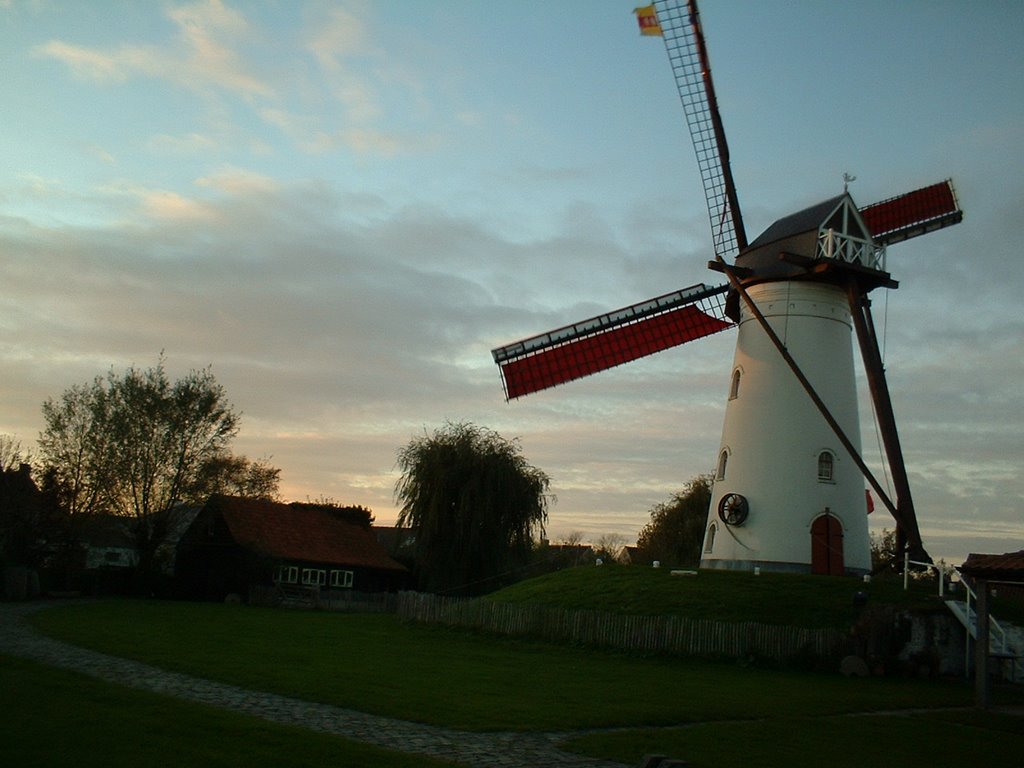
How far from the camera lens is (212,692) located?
1441 cm

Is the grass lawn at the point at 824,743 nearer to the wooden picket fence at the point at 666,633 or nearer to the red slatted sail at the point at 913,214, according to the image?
the wooden picket fence at the point at 666,633

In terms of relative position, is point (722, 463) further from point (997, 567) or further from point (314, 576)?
point (314, 576)

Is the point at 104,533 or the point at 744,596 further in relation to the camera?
the point at 104,533

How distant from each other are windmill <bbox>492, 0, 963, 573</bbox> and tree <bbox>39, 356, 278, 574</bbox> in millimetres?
24058

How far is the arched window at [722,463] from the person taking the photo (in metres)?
29.7

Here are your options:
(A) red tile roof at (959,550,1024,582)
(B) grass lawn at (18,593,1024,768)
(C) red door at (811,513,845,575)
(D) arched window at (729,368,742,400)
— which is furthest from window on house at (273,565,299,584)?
(A) red tile roof at (959,550,1024,582)

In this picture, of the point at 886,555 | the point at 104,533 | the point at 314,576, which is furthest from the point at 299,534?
the point at 886,555

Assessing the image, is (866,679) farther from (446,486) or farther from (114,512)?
(114,512)

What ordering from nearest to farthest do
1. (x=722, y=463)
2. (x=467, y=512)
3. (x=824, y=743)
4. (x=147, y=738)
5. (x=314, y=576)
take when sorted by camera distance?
1. (x=147, y=738)
2. (x=824, y=743)
3. (x=722, y=463)
4. (x=467, y=512)
5. (x=314, y=576)

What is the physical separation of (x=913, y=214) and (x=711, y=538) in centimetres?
1304

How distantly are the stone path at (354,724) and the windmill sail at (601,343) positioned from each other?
15.8m

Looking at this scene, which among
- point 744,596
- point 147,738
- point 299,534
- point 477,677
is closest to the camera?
point 147,738

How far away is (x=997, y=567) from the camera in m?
17.5

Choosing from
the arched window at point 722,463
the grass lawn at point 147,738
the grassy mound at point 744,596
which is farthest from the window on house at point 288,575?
the grass lawn at point 147,738
